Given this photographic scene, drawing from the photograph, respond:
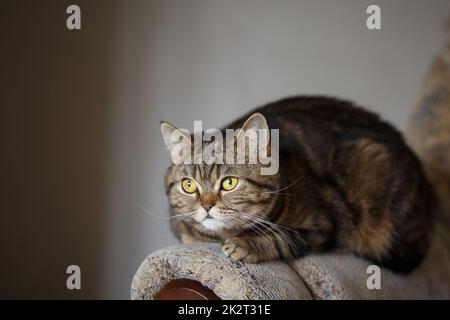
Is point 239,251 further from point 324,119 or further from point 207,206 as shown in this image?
point 324,119

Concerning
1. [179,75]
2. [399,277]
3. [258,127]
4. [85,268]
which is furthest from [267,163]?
[85,268]

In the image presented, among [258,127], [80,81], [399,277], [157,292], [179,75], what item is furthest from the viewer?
[179,75]

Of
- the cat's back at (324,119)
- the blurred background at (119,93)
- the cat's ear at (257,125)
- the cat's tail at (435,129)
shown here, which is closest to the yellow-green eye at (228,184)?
the cat's ear at (257,125)

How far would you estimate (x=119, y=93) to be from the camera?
1869 mm

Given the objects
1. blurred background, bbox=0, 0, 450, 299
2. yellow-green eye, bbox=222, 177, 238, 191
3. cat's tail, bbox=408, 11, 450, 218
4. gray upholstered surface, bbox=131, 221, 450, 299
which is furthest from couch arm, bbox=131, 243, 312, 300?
cat's tail, bbox=408, 11, 450, 218

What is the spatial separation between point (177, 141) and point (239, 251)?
342mm

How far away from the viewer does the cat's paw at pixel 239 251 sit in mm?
1063

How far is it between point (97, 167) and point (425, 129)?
1.32 metres

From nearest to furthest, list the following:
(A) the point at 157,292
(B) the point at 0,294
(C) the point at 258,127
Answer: (A) the point at 157,292, (C) the point at 258,127, (B) the point at 0,294

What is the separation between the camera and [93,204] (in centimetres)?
186

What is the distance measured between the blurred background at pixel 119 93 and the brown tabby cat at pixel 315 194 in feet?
1.54

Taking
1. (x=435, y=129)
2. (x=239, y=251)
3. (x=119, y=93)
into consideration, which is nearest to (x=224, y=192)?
(x=239, y=251)

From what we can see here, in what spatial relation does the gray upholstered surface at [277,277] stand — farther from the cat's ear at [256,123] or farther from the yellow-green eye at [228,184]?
the cat's ear at [256,123]

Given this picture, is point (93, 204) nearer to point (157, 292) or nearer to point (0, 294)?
point (0, 294)
